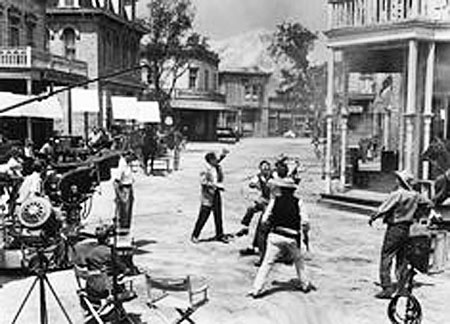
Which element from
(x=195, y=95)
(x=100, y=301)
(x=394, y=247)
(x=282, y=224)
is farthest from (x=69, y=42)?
(x=100, y=301)

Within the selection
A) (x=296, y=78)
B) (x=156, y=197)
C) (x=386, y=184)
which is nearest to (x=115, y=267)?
(x=156, y=197)

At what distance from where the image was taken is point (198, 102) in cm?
6319

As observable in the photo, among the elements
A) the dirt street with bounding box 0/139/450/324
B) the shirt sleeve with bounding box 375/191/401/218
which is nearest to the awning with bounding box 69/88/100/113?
the dirt street with bounding box 0/139/450/324

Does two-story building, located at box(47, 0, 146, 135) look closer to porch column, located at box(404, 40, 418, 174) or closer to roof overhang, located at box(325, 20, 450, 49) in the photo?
roof overhang, located at box(325, 20, 450, 49)

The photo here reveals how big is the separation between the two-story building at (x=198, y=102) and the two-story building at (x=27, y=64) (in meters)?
25.8

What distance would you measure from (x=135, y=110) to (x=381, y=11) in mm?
14141

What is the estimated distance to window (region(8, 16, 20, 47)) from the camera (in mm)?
32312

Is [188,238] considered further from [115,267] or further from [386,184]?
[386,184]

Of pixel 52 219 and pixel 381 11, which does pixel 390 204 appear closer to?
pixel 52 219

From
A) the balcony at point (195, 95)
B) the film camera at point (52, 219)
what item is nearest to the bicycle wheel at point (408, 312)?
the film camera at point (52, 219)

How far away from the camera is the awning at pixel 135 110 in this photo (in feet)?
93.9

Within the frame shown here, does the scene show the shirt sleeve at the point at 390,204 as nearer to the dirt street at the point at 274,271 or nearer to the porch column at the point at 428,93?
the dirt street at the point at 274,271

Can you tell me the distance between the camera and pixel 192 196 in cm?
1962

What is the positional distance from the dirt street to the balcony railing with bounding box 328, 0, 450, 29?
4959 millimetres
